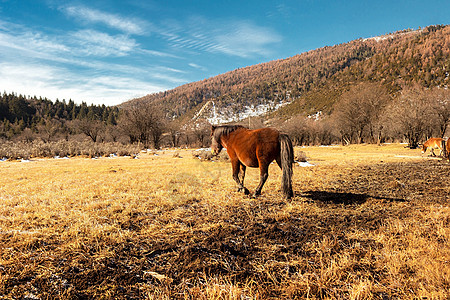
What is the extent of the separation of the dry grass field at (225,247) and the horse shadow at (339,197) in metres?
0.08

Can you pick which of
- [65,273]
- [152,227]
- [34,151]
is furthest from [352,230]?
[34,151]

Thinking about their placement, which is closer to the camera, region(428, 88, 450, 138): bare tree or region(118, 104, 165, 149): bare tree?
region(428, 88, 450, 138): bare tree

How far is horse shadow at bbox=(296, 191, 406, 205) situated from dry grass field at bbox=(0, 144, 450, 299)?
79 mm

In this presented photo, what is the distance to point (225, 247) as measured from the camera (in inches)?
126

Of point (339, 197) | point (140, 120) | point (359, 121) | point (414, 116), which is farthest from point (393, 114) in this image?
point (140, 120)

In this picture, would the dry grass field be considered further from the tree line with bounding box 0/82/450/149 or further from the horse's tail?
the tree line with bounding box 0/82/450/149

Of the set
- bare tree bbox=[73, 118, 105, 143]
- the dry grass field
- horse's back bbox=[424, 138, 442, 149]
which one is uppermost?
bare tree bbox=[73, 118, 105, 143]

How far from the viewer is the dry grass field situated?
2199 millimetres

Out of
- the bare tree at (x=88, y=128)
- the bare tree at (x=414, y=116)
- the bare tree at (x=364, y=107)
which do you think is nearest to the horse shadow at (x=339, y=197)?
the bare tree at (x=414, y=116)

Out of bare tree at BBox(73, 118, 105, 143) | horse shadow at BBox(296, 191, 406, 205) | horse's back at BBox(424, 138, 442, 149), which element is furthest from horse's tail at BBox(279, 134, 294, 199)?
bare tree at BBox(73, 118, 105, 143)

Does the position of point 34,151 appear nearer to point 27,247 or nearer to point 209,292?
point 27,247

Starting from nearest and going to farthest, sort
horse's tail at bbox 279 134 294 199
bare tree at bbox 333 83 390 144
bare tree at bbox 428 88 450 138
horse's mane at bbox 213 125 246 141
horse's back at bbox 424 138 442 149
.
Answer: horse's tail at bbox 279 134 294 199 < horse's mane at bbox 213 125 246 141 < horse's back at bbox 424 138 442 149 < bare tree at bbox 428 88 450 138 < bare tree at bbox 333 83 390 144

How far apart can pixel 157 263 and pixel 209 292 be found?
40.3 inches

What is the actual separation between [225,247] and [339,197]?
4.50m
